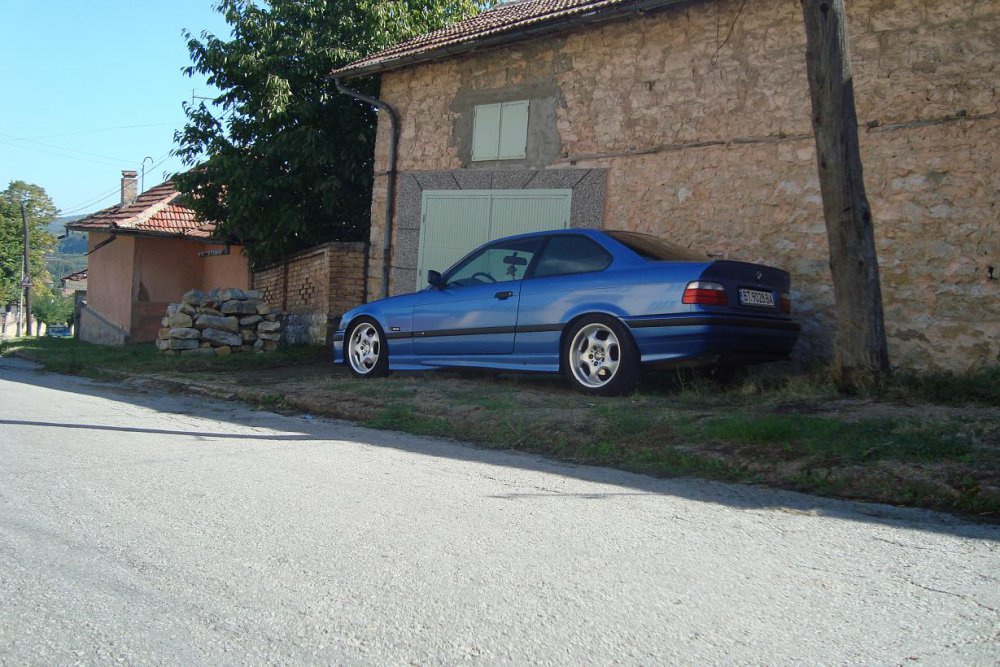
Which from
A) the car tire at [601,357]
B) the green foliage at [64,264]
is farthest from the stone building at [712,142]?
the green foliage at [64,264]

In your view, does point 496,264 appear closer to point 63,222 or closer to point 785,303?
point 785,303

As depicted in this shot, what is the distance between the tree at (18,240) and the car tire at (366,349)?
56.7 meters

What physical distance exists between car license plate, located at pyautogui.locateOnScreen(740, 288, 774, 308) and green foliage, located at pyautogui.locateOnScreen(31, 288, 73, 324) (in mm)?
85881

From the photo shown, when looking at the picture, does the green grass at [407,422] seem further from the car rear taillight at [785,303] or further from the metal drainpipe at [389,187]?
the metal drainpipe at [389,187]

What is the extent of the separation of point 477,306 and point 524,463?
344cm

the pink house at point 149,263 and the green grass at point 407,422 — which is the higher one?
Result: the pink house at point 149,263

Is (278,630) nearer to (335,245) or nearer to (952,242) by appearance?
(952,242)

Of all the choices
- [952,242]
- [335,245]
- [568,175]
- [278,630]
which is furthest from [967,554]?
[335,245]

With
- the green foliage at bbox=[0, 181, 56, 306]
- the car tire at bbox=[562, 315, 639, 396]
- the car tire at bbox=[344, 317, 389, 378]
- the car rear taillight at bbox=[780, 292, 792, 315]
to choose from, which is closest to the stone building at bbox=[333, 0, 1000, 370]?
the car rear taillight at bbox=[780, 292, 792, 315]

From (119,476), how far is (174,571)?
6.43 ft

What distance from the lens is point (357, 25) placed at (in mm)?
16453

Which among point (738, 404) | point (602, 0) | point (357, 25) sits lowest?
point (738, 404)

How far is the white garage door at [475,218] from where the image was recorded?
40.2 feet

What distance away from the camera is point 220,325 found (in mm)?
14398
